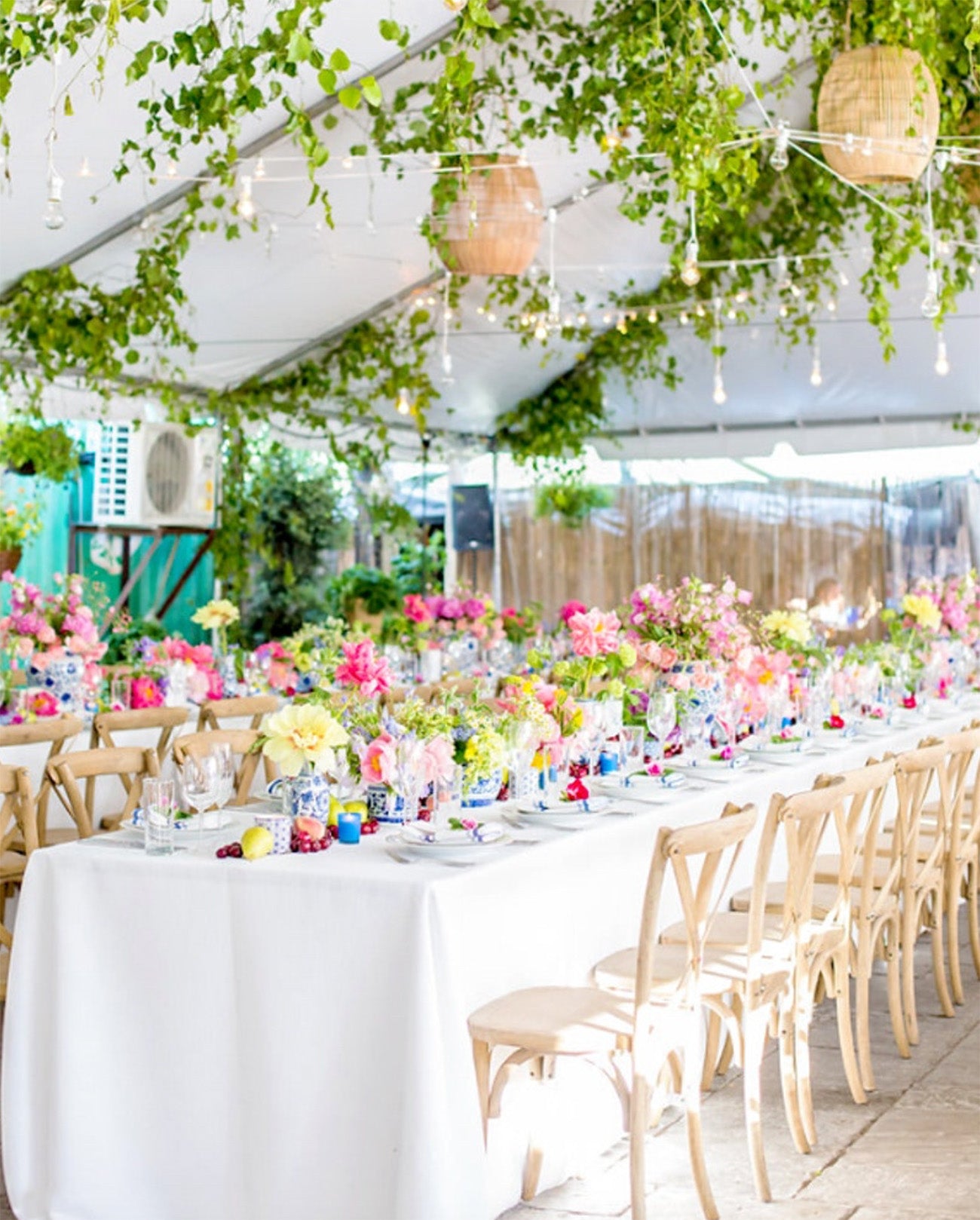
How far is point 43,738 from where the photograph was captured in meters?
5.91

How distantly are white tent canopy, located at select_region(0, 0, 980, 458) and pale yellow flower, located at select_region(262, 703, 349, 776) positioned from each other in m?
2.93

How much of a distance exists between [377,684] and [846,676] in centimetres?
271

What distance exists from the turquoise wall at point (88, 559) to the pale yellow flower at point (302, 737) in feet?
22.6

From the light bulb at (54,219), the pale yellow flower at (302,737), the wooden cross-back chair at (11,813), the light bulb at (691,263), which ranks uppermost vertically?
the light bulb at (691,263)

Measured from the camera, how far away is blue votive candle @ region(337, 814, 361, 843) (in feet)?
12.7

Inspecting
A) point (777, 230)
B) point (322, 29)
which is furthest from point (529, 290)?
point (322, 29)

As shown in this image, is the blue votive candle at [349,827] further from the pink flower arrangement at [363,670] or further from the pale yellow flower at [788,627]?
the pale yellow flower at [788,627]

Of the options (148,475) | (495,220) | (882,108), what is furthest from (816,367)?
(882,108)

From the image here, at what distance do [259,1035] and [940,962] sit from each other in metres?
2.78

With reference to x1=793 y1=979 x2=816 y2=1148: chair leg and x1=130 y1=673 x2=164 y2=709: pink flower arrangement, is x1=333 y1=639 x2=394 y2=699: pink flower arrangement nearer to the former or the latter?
x1=793 y1=979 x2=816 y2=1148: chair leg

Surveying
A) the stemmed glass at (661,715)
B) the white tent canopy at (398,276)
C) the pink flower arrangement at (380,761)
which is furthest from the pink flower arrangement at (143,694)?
the pink flower arrangement at (380,761)

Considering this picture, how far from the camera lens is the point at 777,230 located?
1176 centimetres

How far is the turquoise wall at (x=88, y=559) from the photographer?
36.4 ft

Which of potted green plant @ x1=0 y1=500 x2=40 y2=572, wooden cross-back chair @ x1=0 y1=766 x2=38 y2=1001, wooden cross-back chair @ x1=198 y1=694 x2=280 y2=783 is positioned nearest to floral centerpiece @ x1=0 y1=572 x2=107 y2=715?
wooden cross-back chair @ x1=198 y1=694 x2=280 y2=783
